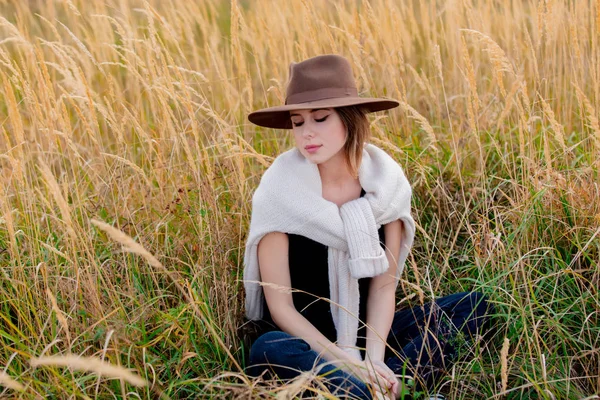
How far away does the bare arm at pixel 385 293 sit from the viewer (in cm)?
225

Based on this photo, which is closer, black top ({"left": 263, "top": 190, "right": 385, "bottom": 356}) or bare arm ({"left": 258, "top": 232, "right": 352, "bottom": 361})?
bare arm ({"left": 258, "top": 232, "right": 352, "bottom": 361})

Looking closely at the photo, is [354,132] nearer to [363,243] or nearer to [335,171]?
[335,171]

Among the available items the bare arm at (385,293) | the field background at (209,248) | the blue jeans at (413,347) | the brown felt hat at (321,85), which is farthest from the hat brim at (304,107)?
the blue jeans at (413,347)

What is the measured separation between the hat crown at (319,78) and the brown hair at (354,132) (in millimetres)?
56

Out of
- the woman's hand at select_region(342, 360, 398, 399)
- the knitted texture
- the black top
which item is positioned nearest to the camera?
the woman's hand at select_region(342, 360, 398, 399)

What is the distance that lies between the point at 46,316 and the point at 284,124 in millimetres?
937

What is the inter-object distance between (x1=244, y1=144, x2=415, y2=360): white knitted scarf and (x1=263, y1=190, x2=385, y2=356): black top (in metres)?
→ 0.06

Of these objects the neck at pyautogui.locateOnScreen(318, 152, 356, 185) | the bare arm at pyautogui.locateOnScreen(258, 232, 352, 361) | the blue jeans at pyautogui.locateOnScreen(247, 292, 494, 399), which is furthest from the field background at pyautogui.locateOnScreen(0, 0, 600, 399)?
the neck at pyautogui.locateOnScreen(318, 152, 356, 185)

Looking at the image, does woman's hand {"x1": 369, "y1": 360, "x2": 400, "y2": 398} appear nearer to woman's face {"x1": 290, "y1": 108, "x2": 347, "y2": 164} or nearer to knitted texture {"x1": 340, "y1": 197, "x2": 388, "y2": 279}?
knitted texture {"x1": 340, "y1": 197, "x2": 388, "y2": 279}

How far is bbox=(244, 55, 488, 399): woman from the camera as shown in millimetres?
2115

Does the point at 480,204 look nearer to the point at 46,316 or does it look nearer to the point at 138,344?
the point at 138,344

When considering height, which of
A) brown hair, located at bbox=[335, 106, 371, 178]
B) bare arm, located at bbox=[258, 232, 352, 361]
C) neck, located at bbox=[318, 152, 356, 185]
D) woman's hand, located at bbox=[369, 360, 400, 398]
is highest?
brown hair, located at bbox=[335, 106, 371, 178]

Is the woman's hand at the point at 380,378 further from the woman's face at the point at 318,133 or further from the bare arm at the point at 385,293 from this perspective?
the woman's face at the point at 318,133

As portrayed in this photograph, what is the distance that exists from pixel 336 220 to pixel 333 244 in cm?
8
